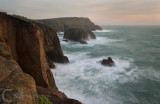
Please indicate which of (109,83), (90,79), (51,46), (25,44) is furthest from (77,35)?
(25,44)

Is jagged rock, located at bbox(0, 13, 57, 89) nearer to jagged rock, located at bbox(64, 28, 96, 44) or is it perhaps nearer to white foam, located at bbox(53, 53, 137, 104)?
white foam, located at bbox(53, 53, 137, 104)

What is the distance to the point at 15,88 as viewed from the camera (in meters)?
3.41

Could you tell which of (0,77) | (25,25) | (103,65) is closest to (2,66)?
(0,77)

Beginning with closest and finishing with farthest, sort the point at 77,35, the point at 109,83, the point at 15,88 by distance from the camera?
1. the point at 15,88
2. the point at 109,83
3. the point at 77,35

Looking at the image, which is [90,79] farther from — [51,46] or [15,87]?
[15,87]

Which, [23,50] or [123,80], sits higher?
[23,50]

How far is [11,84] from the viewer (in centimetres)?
353

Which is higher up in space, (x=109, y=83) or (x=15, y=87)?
(x=15, y=87)

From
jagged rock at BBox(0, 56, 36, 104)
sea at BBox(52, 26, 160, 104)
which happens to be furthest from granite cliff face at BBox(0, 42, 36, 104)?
sea at BBox(52, 26, 160, 104)

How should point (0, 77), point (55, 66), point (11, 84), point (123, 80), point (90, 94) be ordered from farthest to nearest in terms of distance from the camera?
point (55, 66) < point (123, 80) < point (90, 94) < point (0, 77) < point (11, 84)

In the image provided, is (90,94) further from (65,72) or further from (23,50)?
(23,50)

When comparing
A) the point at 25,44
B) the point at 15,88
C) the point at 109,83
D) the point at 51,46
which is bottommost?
the point at 109,83

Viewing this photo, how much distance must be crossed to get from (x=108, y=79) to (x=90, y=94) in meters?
4.26

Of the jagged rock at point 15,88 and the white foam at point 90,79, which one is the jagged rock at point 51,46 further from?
the jagged rock at point 15,88
